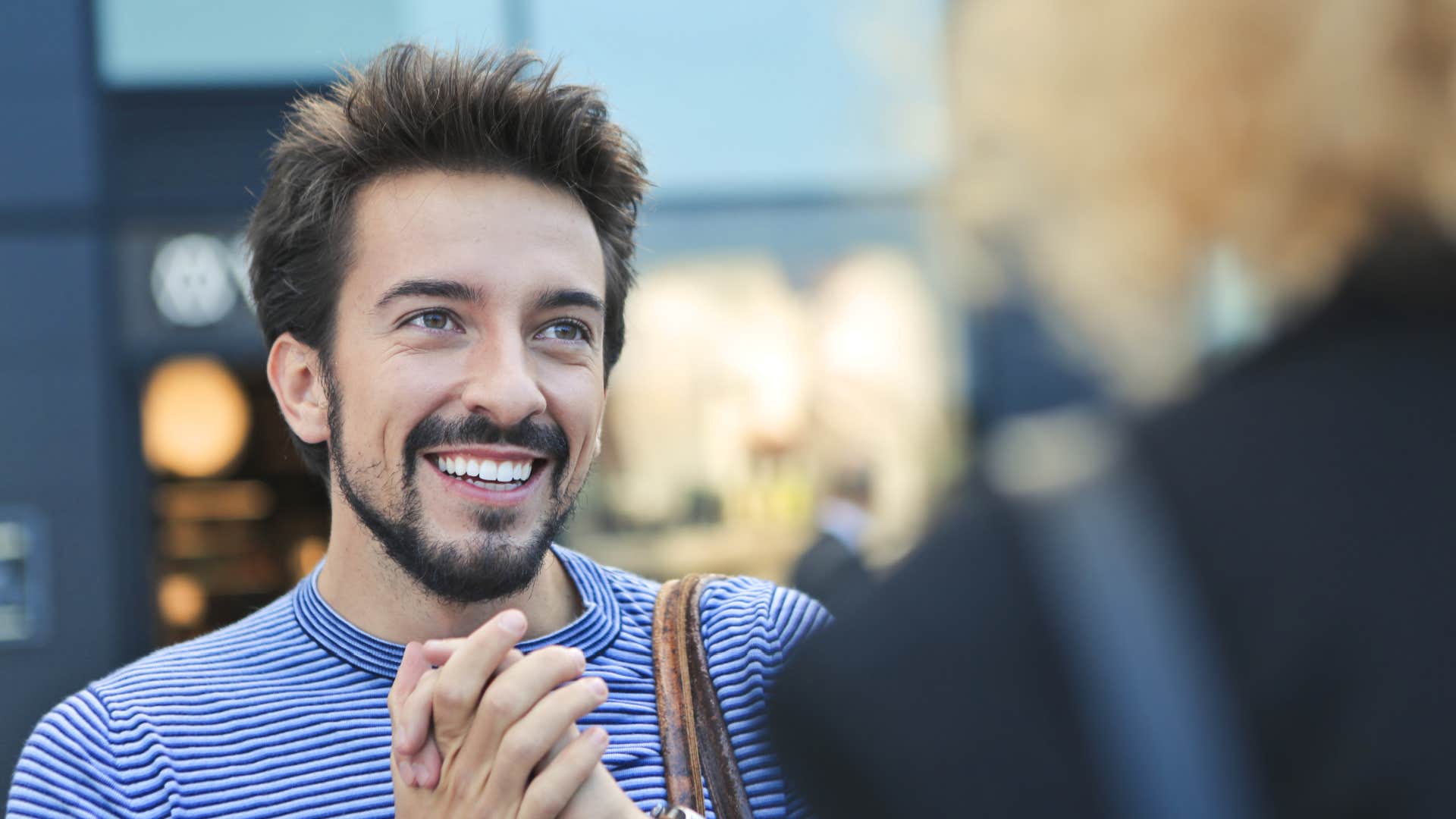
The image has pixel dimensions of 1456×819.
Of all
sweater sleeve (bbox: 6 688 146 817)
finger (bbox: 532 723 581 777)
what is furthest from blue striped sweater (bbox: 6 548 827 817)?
finger (bbox: 532 723 581 777)

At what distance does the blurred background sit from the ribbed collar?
4.91 m

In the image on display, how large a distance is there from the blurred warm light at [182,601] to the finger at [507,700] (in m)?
6.67

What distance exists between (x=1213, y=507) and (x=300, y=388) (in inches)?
75.3

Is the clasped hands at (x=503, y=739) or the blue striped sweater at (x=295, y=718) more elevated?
the clasped hands at (x=503, y=739)

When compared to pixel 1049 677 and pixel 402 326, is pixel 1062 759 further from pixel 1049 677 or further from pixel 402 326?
pixel 402 326

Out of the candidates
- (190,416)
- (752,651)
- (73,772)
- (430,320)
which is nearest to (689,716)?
(752,651)

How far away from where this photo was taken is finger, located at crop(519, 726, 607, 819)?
1.59 metres

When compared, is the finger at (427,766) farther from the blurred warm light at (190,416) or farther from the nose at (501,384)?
the blurred warm light at (190,416)

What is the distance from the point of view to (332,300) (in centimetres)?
229

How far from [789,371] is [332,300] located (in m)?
5.43

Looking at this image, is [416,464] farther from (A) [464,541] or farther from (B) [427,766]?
(B) [427,766]

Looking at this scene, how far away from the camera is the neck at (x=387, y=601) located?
85.0 inches

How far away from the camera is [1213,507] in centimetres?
80

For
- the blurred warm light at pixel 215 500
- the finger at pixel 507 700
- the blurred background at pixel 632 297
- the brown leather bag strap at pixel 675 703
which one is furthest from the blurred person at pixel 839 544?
the blurred warm light at pixel 215 500
